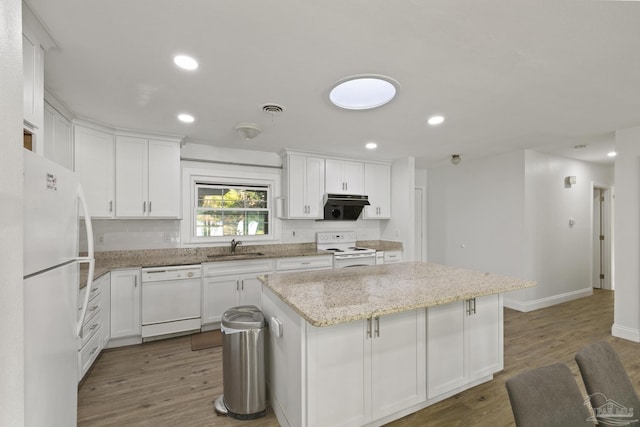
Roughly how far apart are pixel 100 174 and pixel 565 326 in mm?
5946

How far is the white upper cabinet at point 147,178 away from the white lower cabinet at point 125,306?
71cm

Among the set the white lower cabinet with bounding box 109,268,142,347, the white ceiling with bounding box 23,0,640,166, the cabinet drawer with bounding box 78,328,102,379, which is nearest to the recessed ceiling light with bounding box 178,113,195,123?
the white ceiling with bounding box 23,0,640,166

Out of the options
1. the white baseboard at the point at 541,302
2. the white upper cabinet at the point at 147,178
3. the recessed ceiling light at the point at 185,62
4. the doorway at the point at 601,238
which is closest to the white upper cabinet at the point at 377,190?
the white baseboard at the point at 541,302

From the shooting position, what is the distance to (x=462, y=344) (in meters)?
2.20

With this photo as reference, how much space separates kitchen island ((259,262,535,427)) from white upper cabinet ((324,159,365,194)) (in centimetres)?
236

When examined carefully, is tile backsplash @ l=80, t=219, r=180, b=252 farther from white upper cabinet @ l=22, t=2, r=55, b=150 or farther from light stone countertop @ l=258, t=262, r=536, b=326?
light stone countertop @ l=258, t=262, r=536, b=326

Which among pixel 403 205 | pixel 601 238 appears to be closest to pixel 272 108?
pixel 403 205

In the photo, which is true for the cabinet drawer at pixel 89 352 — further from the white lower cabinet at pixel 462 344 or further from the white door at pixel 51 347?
the white lower cabinet at pixel 462 344

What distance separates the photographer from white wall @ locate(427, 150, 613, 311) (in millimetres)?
4281

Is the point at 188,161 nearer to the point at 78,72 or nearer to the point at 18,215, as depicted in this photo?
the point at 78,72

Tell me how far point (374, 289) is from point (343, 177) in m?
2.96

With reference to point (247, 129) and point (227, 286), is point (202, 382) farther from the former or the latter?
point (247, 129)

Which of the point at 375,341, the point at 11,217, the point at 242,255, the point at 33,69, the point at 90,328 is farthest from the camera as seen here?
the point at 242,255

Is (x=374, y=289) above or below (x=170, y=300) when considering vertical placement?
above
